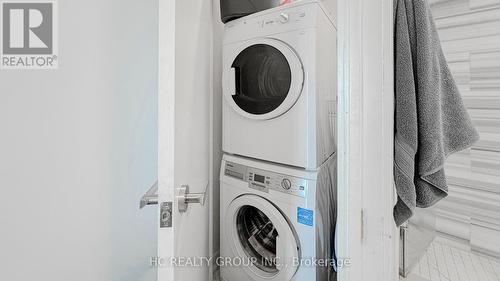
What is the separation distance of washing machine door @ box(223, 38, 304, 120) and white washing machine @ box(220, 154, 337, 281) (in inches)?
12.2

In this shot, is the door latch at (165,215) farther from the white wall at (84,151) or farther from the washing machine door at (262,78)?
the washing machine door at (262,78)

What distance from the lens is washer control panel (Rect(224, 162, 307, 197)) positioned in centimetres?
124

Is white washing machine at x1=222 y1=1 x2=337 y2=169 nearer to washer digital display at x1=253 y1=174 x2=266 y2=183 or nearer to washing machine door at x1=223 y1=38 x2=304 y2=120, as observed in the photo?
washing machine door at x1=223 y1=38 x2=304 y2=120

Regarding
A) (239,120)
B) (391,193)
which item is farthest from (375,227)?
(239,120)

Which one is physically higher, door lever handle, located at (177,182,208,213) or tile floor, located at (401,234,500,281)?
door lever handle, located at (177,182,208,213)

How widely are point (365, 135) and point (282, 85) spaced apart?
677mm

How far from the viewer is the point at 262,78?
4.76 ft

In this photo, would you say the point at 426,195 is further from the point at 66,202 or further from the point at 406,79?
the point at 66,202

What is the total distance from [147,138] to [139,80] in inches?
11.8

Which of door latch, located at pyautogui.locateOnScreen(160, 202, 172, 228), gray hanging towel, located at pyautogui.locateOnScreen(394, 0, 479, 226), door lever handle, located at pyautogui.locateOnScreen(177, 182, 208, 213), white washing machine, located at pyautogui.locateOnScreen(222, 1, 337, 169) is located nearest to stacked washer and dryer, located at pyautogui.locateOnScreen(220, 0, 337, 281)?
white washing machine, located at pyautogui.locateOnScreen(222, 1, 337, 169)

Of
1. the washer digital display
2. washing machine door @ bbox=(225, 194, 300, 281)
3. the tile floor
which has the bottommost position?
the tile floor

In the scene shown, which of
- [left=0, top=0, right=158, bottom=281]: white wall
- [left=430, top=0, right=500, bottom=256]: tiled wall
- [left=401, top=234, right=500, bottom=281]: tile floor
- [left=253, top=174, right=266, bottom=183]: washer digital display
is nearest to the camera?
[left=0, top=0, right=158, bottom=281]: white wall

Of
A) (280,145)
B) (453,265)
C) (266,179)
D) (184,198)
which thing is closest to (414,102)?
(280,145)

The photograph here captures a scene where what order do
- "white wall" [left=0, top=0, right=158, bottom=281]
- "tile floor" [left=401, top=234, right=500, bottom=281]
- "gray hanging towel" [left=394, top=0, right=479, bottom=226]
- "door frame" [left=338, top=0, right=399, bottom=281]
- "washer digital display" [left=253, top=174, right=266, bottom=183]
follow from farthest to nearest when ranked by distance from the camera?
"tile floor" [left=401, top=234, right=500, bottom=281], "washer digital display" [left=253, top=174, right=266, bottom=183], "white wall" [left=0, top=0, right=158, bottom=281], "gray hanging towel" [left=394, top=0, right=479, bottom=226], "door frame" [left=338, top=0, right=399, bottom=281]
